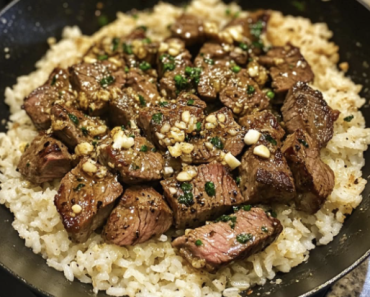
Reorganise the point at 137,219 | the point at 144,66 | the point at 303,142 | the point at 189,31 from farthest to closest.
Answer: the point at 189,31
the point at 144,66
the point at 303,142
the point at 137,219

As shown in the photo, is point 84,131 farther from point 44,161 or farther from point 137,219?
point 137,219

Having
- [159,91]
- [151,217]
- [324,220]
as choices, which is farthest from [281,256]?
[159,91]

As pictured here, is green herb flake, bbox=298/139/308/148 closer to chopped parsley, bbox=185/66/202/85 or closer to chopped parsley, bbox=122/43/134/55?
chopped parsley, bbox=185/66/202/85

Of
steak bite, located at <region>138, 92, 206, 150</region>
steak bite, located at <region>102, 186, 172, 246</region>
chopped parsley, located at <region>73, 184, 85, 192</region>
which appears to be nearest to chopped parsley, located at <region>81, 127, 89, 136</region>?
steak bite, located at <region>138, 92, 206, 150</region>

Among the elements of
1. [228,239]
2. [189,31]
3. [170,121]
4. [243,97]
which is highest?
[189,31]

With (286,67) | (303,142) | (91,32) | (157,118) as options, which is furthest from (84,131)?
(91,32)

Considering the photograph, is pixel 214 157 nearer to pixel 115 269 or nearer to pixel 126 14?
pixel 115 269

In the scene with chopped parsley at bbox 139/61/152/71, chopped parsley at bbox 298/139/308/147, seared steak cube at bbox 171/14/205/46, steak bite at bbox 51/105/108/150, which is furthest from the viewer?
seared steak cube at bbox 171/14/205/46
